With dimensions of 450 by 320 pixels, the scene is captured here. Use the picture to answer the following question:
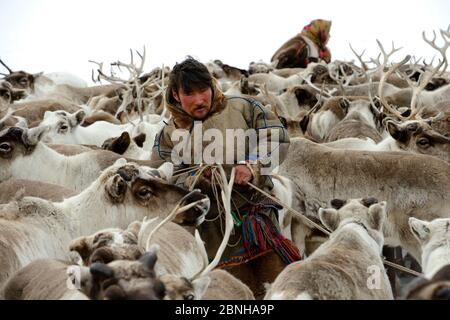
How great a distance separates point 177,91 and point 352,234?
135 cm

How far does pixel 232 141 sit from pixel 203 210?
1.61 feet

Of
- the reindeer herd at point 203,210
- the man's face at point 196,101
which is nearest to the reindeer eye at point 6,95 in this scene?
the reindeer herd at point 203,210

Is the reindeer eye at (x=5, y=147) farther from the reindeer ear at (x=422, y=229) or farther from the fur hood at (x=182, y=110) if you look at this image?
the reindeer ear at (x=422, y=229)

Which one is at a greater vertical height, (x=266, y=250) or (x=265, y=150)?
(x=265, y=150)

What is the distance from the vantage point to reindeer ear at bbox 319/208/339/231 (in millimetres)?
4738

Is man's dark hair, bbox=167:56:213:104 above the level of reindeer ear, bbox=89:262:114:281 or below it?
above

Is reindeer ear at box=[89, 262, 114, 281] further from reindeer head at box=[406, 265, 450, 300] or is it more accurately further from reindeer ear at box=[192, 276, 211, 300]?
reindeer head at box=[406, 265, 450, 300]

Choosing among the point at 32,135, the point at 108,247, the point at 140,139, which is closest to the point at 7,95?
the point at 140,139

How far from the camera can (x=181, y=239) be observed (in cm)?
493

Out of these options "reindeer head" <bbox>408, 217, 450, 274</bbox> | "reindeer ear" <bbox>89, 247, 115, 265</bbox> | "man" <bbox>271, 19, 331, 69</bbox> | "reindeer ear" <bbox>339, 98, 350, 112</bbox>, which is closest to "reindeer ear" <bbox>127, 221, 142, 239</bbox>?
"reindeer ear" <bbox>89, 247, 115, 265</bbox>

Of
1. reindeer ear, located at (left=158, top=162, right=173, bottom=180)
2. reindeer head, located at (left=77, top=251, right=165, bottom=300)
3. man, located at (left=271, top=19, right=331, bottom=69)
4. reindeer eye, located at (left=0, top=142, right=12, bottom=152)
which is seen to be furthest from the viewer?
man, located at (left=271, top=19, right=331, bottom=69)

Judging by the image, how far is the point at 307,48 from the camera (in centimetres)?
1642
